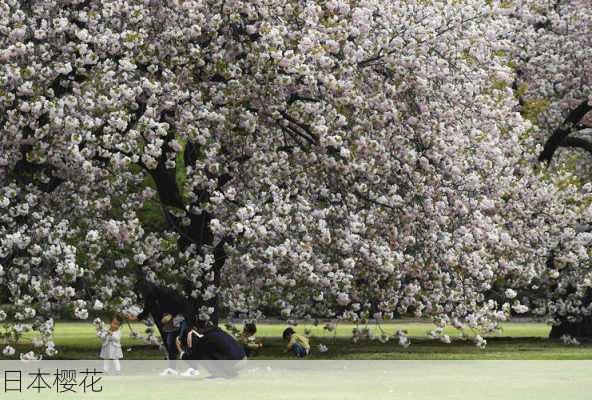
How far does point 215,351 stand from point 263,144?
4527 millimetres

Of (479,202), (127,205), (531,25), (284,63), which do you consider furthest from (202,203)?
(531,25)

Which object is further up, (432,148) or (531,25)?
(531,25)

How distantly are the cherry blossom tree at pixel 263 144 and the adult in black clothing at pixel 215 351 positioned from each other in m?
1.39

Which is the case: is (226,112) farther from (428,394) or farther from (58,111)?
(428,394)

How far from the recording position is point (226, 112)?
24.4 metres

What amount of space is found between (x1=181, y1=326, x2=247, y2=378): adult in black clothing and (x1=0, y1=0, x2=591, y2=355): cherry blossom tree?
4.57ft

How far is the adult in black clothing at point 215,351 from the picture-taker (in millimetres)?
23047

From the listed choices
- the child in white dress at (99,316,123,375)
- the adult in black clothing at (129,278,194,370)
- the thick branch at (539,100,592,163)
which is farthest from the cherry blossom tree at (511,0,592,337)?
the child in white dress at (99,316,123,375)

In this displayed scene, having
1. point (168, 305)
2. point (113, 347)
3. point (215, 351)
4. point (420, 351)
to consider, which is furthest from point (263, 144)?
point (420, 351)

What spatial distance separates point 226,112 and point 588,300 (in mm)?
18609

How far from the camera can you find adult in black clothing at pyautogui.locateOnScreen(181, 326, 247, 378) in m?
23.0

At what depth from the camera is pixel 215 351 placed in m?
23.2

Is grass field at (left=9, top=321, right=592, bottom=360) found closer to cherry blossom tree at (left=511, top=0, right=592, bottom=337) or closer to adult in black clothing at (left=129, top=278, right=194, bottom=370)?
cherry blossom tree at (left=511, top=0, right=592, bottom=337)

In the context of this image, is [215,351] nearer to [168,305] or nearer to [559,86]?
[168,305]
